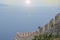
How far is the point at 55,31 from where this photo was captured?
2.70m

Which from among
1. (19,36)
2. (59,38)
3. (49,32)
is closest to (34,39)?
(49,32)

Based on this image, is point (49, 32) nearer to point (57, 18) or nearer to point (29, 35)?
point (57, 18)

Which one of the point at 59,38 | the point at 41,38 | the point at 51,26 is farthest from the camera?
the point at 51,26

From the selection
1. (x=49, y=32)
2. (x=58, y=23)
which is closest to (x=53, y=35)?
(x=49, y=32)

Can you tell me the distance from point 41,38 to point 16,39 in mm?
993

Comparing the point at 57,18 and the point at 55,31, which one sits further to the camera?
the point at 57,18

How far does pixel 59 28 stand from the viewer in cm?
272

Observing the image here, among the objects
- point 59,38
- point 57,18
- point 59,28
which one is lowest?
point 59,38

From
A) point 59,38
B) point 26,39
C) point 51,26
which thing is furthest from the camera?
point 26,39

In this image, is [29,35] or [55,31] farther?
[29,35]

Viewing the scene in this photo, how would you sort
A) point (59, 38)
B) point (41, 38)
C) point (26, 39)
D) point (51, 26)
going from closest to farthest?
point (59, 38) → point (41, 38) → point (51, 26) → point (26, 39)

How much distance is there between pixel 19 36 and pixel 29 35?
261 mm

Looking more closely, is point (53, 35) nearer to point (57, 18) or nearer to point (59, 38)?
point (59, 38)

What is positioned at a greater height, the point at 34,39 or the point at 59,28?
the point at 59,28
